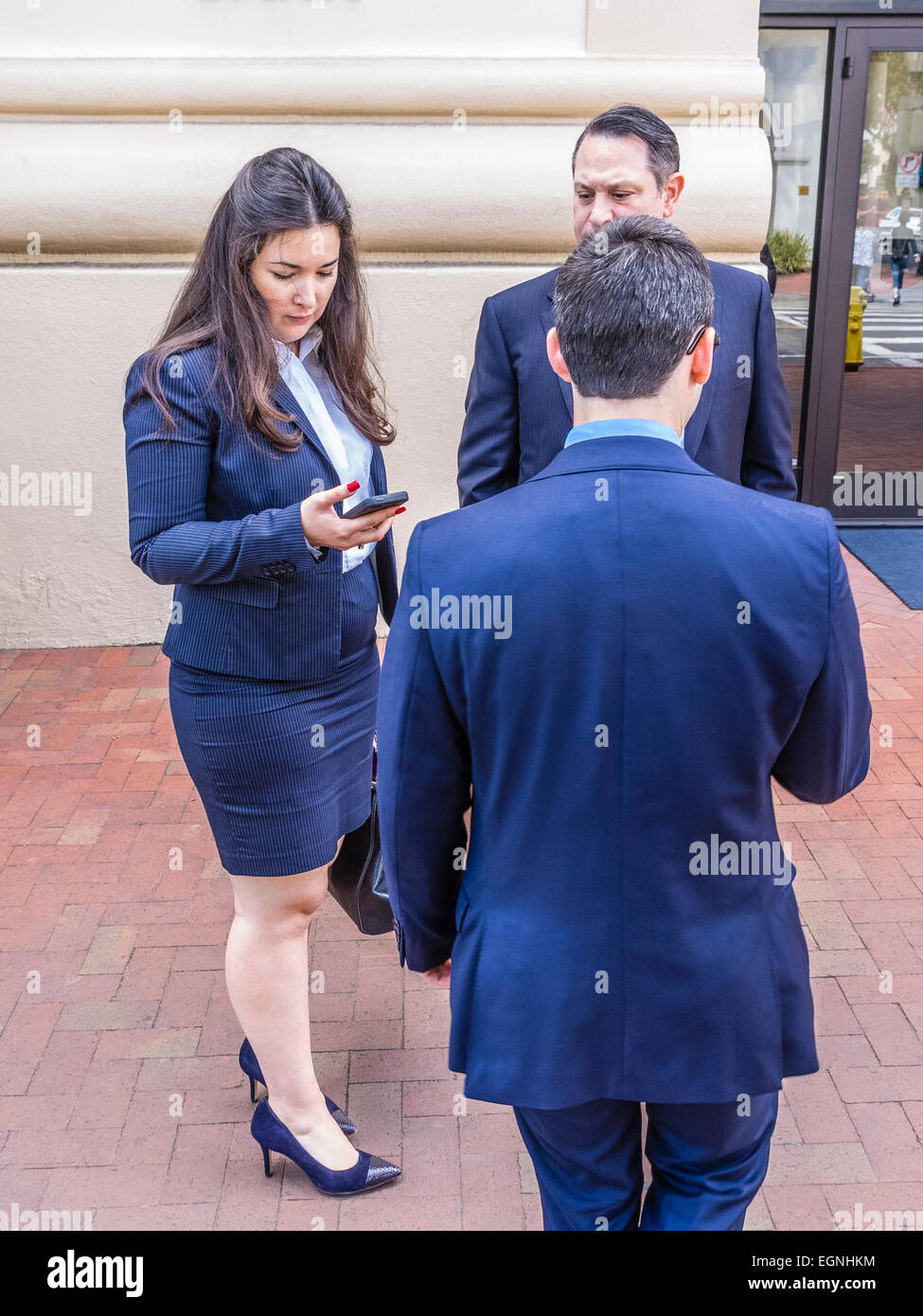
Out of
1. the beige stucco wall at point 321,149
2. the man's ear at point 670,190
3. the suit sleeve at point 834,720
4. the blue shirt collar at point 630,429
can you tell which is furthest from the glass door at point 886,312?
the blue shirt collar at point 630,429

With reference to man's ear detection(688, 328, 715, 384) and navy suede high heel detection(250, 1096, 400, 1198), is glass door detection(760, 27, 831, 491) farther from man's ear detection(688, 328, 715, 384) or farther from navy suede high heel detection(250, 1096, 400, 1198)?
man's ear detection(688, 328, 715, 384)

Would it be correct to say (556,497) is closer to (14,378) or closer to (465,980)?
(465,980)

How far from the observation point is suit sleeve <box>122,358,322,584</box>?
2.27 meters

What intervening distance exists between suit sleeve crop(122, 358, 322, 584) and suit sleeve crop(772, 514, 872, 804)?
96 centimetres

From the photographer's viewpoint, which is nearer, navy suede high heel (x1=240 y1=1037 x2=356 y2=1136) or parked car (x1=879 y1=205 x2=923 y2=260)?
navy suede high heel (x1=240 y1=1037 x2=356 y2=1136)

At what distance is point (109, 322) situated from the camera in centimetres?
537

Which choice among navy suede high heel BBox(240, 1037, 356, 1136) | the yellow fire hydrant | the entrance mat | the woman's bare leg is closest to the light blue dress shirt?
the woman's bare leg

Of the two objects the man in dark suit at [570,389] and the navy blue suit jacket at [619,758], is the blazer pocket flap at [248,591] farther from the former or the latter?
the man in dark suit at [570,389]

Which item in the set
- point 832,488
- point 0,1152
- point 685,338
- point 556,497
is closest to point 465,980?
point 556,497

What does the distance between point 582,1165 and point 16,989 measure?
1.99 metres

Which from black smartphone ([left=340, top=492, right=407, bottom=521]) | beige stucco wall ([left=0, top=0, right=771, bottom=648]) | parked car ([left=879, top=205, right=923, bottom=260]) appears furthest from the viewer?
parked car ([left=879, top=205, right=923, bottom=260])

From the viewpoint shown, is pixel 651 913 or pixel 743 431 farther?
pixel 743 431

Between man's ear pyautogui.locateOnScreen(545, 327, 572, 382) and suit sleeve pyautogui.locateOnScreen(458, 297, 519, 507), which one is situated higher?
man's ear pyautogui.locateOnScreen(545, 327, 572, 382)

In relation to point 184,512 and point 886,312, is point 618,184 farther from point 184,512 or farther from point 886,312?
point 886,312
